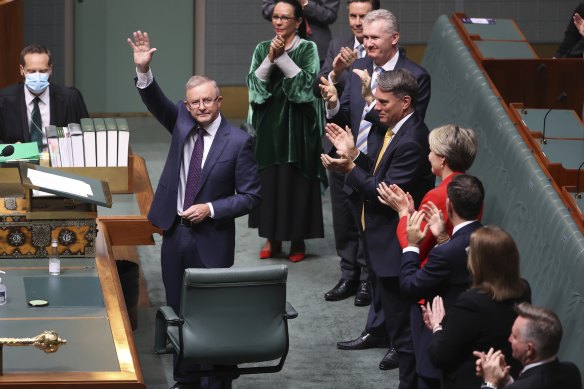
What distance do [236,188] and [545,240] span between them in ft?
4.74

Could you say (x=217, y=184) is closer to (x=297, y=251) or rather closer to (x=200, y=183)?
(x=200, y=183)

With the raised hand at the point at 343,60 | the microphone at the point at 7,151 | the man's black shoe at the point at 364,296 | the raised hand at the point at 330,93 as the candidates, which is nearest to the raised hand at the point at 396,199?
the raised hand at the point at 330,93

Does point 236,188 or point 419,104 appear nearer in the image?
point 236,188

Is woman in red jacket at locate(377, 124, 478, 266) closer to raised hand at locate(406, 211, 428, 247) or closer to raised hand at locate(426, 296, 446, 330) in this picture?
Answer: raised hand at locate(406, 211, 428, 247)

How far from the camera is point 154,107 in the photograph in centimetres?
573

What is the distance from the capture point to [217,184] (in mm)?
5629

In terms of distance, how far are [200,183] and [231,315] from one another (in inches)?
32.9

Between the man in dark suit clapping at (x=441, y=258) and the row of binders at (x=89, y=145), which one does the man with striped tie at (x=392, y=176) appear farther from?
the row of binders at (x=89, y=145)

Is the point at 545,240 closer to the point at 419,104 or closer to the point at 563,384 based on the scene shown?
the point at 419,104

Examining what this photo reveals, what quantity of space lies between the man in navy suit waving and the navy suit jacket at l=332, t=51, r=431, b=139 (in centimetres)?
84

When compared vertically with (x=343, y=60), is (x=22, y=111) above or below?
below

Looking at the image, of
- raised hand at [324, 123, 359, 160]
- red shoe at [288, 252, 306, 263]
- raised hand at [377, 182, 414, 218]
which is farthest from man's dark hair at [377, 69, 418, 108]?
red shoe at [288, 252, 306, 263]

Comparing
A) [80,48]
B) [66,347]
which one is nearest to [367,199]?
[66,347]

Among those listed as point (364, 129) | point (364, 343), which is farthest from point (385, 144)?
point (364, 343)
